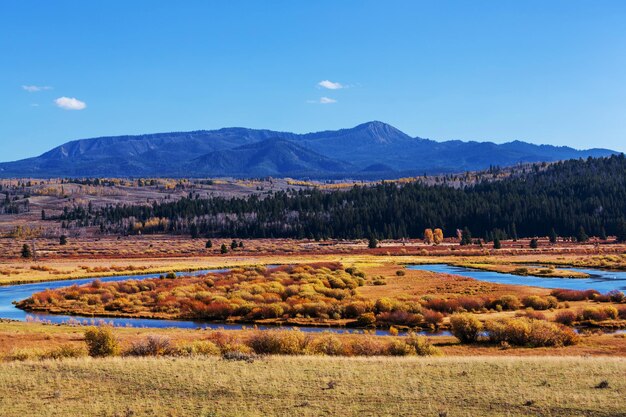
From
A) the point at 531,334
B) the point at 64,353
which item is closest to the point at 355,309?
the point at 531,334

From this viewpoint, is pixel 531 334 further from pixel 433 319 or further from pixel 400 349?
pixel 433 319

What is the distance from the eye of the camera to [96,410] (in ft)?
61.7

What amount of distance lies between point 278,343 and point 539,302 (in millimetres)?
27560

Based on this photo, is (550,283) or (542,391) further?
(550,283)

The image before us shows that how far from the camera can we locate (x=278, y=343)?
2952 centimetres

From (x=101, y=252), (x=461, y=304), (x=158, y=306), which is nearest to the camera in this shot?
(x=461, y=304)

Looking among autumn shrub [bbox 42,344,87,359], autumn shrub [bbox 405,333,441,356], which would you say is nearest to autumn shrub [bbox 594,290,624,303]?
autumn shrub [bbox 405,333,441,356]

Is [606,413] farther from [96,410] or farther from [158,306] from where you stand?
[158,306]

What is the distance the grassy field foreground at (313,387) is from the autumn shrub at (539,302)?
24.3 meters

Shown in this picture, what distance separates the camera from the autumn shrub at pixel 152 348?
2875cm

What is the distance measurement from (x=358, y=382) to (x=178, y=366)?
687 centimetres

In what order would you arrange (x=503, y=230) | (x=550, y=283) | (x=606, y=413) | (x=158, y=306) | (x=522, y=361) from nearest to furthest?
(x=606, y=413), (x=522, y=361), (x=158, y=306), (x=550, y=283), (x=503, y=230)

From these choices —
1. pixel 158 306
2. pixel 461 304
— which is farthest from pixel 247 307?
pixel 461 304

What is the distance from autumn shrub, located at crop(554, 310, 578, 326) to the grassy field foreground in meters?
17.4
